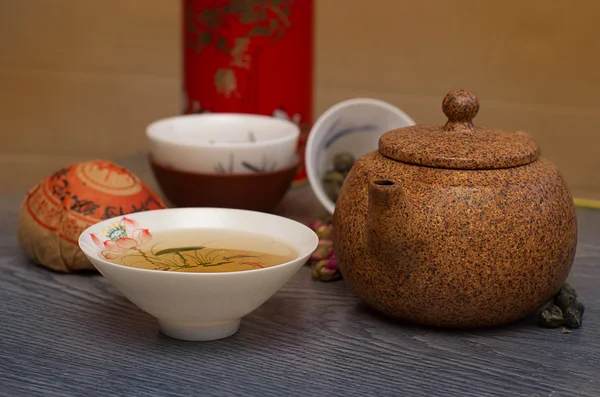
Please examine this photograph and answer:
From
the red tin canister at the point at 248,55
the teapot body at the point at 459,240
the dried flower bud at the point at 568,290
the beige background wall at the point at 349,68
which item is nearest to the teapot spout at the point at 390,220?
the teapot body at the point at 459,240

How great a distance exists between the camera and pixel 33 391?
2.23 ft

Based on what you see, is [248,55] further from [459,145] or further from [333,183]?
[459,145]

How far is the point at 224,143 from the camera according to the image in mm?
1089

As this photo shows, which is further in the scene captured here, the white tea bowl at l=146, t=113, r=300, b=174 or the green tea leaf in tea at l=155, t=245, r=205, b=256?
the white tea bowl at l=146, t=113, r=300, b=174

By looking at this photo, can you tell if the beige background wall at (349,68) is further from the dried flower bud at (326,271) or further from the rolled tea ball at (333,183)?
the dried flower bud at (326,271)

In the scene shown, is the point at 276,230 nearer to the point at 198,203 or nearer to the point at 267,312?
the point at 267,312

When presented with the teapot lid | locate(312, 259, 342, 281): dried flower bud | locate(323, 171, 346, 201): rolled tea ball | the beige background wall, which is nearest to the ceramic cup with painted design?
locate(323, 171, 346, 201): rolled tea ball

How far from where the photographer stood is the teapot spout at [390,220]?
73 cm

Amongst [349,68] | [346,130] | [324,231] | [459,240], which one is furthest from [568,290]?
[349,68]

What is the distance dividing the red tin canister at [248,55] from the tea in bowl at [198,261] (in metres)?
0.45

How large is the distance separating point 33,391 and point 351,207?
1.08 ft

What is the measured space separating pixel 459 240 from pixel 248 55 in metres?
0.65

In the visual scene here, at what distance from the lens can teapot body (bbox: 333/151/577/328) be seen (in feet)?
2.46

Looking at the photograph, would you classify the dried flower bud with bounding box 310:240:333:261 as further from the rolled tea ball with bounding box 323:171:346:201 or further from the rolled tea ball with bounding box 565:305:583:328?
the rolled tea ball with bounding box 565:305:583:328
